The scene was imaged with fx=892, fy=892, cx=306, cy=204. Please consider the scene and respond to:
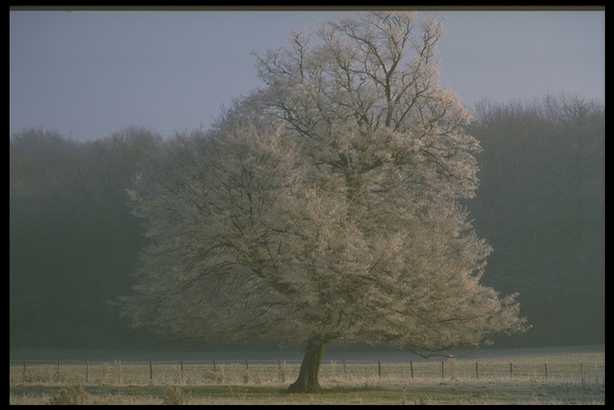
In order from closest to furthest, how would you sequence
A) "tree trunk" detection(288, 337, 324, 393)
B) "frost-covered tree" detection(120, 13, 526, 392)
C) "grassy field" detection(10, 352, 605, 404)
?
"grassy field" detection(10, 352, 605, 404) < "frost-covered tree" detection(120, 13, 526, 392) < "tree trunk" detection(288, 337, 324, 393)

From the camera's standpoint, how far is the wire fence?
867 inches

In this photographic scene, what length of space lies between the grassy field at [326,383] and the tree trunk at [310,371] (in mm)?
341

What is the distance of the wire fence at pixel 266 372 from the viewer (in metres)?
22.0

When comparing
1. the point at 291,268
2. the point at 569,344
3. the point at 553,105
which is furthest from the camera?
the point at 569,344

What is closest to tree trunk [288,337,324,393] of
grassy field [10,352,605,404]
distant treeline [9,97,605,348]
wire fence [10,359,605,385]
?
grassy field [10,352,605,404]

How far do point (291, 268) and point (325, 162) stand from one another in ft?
8.33

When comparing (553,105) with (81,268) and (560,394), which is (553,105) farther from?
(81,268)

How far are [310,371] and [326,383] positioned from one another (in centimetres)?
194

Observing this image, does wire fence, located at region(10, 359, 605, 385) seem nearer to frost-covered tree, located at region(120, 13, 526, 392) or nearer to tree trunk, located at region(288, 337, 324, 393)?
tree trunk, located at region(288, 337, 324, 393)

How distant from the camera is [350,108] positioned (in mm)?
18766

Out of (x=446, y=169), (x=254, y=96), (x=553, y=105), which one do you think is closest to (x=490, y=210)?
(x=553, y=105)

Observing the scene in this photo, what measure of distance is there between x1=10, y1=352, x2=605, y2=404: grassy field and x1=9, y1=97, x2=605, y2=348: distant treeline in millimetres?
1487

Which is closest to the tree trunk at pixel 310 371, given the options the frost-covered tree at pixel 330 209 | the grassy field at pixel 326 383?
the frost-covered tree at pixel 330 209

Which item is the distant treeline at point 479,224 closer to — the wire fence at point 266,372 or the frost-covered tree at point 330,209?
the wire fence at point 266,372
